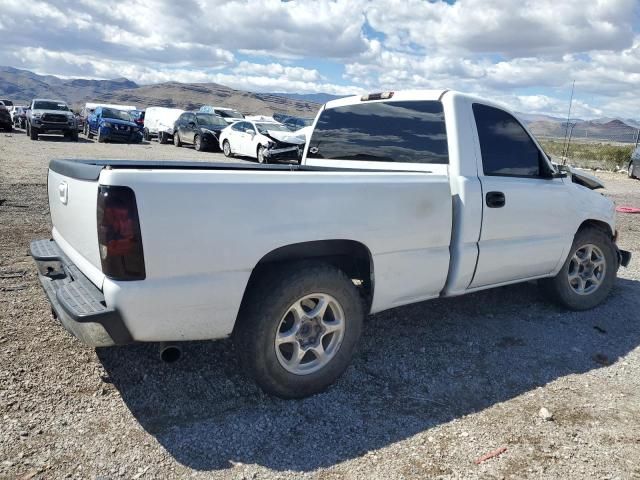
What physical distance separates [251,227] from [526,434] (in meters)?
2.01

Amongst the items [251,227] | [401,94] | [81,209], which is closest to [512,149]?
[401,94]

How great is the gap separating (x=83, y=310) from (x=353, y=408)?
66.1 inches

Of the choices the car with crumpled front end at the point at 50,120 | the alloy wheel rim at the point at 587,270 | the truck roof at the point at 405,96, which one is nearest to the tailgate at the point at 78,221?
the truck roof at the point at 405,96

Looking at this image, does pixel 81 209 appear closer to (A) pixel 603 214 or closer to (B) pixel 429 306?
(B) pixel 429 306

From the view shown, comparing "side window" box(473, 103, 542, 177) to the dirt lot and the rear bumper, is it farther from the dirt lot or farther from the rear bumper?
the rear bumper

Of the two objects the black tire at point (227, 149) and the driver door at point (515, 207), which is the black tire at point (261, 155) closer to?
the black tire at point (227, 149)

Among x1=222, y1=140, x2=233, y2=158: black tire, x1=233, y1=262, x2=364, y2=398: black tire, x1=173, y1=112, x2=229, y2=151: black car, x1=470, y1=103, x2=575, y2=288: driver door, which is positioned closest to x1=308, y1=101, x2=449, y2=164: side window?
x1=470, y1=103, x2=575, y2=288: driver door

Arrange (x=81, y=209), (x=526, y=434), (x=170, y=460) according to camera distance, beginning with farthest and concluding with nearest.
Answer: (x=526, y=434)
(x=81, y=209)
(x=170, y=460)

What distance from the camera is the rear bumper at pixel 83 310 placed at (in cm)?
255

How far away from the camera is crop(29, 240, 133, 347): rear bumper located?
255 cm

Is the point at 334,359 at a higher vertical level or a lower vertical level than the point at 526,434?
higher

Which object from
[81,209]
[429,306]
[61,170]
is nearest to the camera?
[81,209]

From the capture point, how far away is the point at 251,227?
278 centimetres

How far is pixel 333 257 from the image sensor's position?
11.8ft
